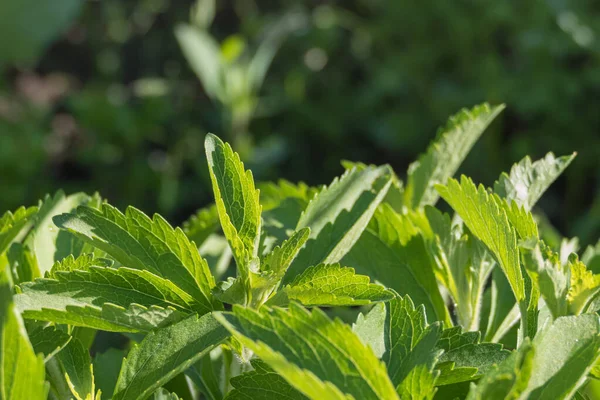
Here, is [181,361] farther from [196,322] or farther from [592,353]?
[592,353]

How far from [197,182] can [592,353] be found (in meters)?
2.44

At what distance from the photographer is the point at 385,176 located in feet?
2.38

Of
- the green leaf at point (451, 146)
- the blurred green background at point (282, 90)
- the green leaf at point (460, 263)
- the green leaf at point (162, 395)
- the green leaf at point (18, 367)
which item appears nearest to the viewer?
the green leaf at point (18, 367)

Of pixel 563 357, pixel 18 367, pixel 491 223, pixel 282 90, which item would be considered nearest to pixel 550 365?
pixel 563 357

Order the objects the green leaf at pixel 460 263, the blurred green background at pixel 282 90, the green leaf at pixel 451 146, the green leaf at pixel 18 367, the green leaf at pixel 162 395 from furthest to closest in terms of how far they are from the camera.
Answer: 1. the blurred green background at pixel 282 90
2. the green leaf at pixel 451 146
3. the green leaf at pixel 460 263
4. the green leaf at pixel 162 395
5. the green leaf at pixel 18 367

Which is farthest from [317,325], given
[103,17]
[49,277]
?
[103,17]

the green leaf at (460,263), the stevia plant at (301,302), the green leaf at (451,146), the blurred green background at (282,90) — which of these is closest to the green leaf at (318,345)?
the stevia plant at (301,302)

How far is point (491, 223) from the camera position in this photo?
57 cm

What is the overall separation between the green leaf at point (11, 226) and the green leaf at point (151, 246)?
4cm

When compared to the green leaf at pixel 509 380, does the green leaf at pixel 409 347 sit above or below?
above

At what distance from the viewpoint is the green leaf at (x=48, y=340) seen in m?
0.55

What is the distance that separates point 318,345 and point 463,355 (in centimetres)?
15

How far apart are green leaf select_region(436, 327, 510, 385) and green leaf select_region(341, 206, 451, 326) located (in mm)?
127

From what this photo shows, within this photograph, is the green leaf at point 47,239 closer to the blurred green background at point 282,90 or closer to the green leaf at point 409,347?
the green leaf at point 409,347
